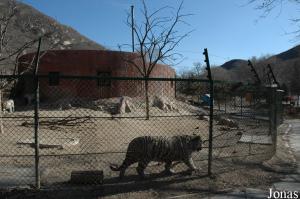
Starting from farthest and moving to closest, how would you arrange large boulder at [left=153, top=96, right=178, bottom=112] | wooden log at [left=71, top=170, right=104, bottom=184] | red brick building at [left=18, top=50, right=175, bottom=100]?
1. red brick building at [left=18, top=50, right=175, bottom=100]
2. large boulder at [left=153, top=96, right=178, bottom=112]
3. wooden log at [left=71, top=170, right=104, bottom=184]

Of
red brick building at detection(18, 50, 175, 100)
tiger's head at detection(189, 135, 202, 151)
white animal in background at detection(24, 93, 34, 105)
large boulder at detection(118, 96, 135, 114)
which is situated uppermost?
red brick building at detection(18, 50, 175, 100)

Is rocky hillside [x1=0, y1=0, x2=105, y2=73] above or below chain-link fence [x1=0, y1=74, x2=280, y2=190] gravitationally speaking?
above

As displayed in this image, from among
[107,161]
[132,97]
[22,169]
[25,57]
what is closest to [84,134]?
[107,161]

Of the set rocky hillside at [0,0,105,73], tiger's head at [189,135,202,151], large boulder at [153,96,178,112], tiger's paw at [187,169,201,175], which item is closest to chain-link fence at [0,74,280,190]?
large boulder at [153,96,178,112]

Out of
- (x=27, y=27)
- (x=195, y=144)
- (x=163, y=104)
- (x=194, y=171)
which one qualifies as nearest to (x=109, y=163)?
(x=194, y=171)

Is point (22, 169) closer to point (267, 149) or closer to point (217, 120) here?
point (267, 149)

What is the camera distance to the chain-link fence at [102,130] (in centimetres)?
782

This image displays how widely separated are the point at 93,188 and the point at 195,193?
1.59 meters

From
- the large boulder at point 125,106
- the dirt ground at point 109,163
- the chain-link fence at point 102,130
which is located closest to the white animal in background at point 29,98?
the chain-link fence at point 102,130

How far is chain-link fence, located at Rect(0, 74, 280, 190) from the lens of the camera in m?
7.82

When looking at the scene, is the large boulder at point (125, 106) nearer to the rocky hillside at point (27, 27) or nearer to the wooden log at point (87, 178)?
the rocky hillside at point (27, 27)

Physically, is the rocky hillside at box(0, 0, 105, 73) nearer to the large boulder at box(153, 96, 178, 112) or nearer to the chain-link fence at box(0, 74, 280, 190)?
the chain-link fence at box(0, 74, 280, 190)

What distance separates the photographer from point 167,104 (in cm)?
2745

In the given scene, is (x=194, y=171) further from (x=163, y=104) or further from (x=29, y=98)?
(x=29, y=98)
